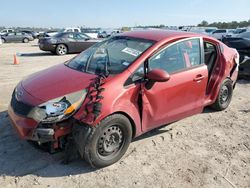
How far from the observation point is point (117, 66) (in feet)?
13.0

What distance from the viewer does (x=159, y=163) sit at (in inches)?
148

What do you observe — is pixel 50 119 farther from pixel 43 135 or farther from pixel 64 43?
pixel 64 43

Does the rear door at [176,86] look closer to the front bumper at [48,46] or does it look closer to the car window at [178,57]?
the car window at [178,57]

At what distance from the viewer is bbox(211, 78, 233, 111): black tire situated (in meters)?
5.52

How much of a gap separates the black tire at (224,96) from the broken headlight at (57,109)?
10.4 feet

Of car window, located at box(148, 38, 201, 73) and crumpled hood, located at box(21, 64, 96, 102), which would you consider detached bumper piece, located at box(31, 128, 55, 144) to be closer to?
crumpled hood, located at box(21, 64, 96, 102)

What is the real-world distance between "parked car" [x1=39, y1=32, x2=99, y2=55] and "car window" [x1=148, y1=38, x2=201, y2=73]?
12.5 m

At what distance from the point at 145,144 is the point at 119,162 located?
650 mm

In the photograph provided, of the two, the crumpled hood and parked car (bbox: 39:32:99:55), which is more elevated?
the crumpled hood

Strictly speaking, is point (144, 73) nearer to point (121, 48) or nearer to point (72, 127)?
point (121, 48)

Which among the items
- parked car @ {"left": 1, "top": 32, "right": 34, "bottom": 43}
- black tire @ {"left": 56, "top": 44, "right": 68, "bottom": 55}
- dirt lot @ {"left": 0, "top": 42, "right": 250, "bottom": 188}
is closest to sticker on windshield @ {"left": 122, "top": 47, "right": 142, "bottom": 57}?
dirt lot @ {"left": 0, "top": 42, "right": 250, "bottom": 188}

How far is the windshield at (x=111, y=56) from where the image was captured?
3.97 meters

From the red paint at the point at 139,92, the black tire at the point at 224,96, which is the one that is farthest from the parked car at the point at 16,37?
the black tire at the point at 224,96

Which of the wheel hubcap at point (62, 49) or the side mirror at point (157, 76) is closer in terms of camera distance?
the side mirror at point (157, 76)
